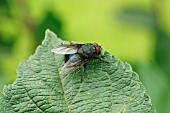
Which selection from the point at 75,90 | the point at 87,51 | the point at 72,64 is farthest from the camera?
the point at 87,51

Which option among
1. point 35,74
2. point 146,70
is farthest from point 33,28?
point 35,74

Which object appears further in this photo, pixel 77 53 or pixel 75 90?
pixel 77 53

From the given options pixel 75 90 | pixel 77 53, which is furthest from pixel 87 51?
pixel 75 90

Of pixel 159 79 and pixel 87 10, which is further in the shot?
pixel 87 10

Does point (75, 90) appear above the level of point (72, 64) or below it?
below

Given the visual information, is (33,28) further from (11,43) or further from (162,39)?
(162,39)

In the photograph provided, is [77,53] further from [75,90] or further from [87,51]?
[75,90]

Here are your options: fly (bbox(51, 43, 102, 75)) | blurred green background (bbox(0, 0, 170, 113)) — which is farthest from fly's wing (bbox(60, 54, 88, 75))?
blurred green background (bbox(0, 0, 170, 113))

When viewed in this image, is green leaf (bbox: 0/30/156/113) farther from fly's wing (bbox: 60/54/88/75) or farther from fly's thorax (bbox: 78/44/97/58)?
fly's thorax (bbox: 78/44/97/58)
